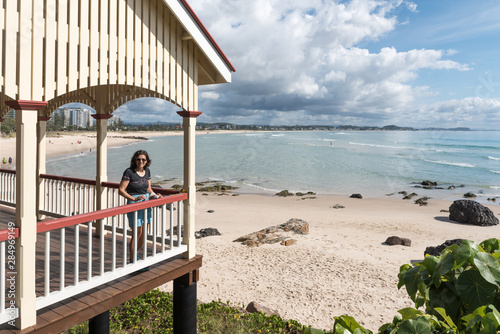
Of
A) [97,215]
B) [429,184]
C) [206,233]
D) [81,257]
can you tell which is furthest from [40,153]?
[429,184]

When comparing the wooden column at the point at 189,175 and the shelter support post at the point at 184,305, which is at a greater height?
the wooden column at the point at 189,175

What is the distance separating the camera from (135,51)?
5.43 metres

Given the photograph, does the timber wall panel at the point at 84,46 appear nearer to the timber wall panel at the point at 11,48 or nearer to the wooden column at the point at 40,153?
the timber wall panel at the point at 11,48

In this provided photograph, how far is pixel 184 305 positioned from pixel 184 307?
0.03 m

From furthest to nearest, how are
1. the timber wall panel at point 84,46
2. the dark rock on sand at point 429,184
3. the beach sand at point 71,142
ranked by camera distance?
the beach sand at point 71,142, the dark rock on sand at point 429,184, the timber wall panel at point 84,46

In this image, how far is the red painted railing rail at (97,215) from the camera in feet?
14.0

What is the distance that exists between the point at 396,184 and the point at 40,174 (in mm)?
35219

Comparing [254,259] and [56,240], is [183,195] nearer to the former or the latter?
[56,240]

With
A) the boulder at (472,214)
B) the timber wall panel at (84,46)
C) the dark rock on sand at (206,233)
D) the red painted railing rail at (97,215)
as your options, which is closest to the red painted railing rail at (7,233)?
the red painted railing rail at (97,215)

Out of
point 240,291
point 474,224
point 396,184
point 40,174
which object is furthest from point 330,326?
point 396,184

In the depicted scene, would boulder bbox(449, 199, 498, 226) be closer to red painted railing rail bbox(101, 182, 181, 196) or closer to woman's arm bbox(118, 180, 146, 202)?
red painted railing rail bbox(101, 182, 181, 196)

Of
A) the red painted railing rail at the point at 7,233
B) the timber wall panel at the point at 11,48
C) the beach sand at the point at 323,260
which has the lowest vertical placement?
the beach sand at the point at 323,260

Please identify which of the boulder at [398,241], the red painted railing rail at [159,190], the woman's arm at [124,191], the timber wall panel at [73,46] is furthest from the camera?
the boulder at [398,241]

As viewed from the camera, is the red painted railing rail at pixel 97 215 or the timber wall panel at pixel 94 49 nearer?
the timber wall panel at pixel 94 49
